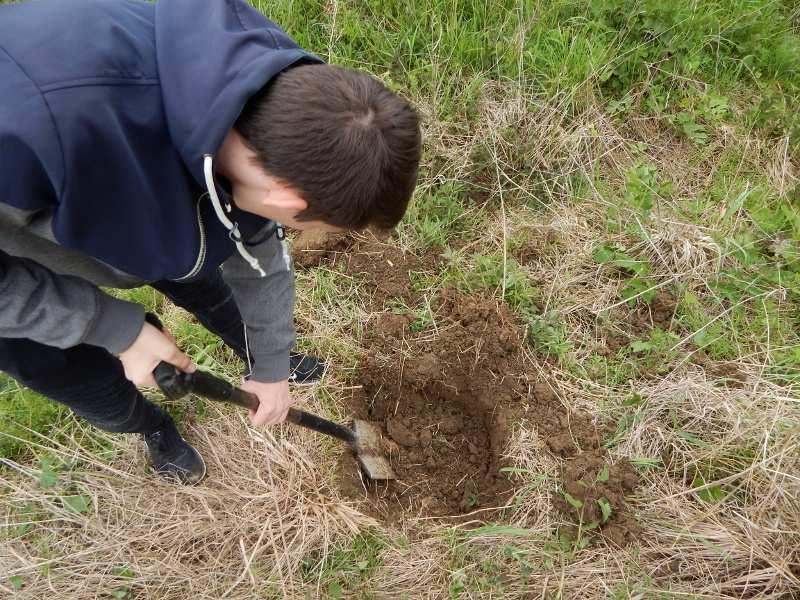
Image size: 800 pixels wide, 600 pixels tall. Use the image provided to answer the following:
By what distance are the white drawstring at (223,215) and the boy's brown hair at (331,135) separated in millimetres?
94

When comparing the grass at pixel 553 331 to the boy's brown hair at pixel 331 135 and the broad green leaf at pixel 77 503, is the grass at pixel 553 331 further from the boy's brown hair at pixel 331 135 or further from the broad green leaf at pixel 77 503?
the boy's brown hair at pixel 331 135

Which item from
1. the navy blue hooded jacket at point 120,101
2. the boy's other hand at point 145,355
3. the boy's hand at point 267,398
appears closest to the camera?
the navy blue hooded jacket at point 120,101

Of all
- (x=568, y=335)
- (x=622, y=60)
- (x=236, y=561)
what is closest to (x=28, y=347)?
(x=236, y=561)

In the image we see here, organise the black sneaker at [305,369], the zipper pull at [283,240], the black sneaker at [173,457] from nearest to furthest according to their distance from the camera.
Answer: the zipper pull at [283,240], the black sneaker at [173,457], the black sneaker at [305,369]

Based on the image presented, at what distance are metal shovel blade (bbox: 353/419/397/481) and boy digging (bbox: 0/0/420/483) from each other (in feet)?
3.50

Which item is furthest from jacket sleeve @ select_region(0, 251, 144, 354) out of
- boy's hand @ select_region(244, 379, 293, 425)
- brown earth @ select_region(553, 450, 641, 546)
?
brown earth @ select_region(553, 450, 641, 546)

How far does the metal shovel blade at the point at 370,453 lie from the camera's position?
2207 millimetres

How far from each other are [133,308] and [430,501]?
139 cm

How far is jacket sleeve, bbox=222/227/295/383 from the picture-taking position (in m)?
1.56

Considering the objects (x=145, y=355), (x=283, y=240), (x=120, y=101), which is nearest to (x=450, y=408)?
(x=283, y=240)

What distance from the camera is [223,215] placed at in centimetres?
116

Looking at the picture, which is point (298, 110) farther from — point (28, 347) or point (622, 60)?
point (622, 60)

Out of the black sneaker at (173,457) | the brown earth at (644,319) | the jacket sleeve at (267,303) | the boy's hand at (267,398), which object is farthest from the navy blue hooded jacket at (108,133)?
the brown earth at (644,319)

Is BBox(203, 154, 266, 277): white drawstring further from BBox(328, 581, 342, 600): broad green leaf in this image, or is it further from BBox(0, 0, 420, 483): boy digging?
BBox(328, 581, 342, 600): broad green leaf
